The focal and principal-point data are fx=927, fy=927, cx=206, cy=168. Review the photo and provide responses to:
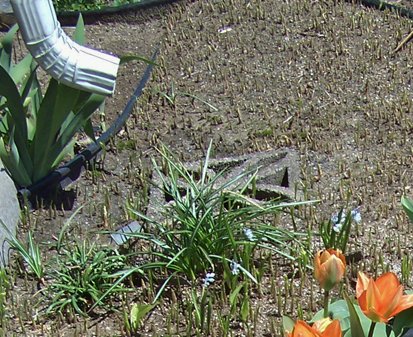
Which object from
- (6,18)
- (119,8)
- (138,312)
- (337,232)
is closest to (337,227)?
(337,232)

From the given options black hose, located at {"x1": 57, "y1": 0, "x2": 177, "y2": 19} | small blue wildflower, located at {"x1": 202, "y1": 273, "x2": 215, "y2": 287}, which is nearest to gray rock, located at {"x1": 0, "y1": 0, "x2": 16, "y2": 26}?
black hose, located at {"x1": 57, "y1": 0, "x2": 177, "y2": 19}

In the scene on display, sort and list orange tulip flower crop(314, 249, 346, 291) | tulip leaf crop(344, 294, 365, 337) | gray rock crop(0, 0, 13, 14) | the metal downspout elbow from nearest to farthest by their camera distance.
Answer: tulip leaf crop(344, 294, 365, 337) < orange tulip flower crop(314, 249, 346, 291) < the metal downspout elbow < gray rock crop(0, 0, 13, 14)

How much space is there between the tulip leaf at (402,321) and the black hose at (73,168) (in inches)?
82.7

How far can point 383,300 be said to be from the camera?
1.89 m

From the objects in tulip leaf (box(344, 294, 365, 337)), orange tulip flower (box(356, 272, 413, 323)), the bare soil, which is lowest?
the bare soil

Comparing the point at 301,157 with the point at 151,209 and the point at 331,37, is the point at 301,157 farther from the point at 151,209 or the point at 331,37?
the point at 331,37

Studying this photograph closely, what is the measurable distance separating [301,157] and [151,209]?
88 centimetres

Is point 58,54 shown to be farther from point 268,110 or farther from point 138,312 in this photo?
point 268,110

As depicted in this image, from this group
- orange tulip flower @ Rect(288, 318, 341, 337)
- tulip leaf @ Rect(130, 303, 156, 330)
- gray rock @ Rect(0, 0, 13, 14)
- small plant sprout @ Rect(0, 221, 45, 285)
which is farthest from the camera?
gray rock @ Rect(0, 0, 13, 14)

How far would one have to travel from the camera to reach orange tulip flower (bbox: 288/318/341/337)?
1.81 m

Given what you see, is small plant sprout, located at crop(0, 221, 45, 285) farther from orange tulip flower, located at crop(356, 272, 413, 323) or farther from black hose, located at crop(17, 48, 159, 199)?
orange tulip flower, located at crop(356, 272, 413, 323)

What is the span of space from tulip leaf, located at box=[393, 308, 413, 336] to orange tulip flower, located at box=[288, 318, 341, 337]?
0.19 m

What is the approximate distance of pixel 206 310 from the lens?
3051mm

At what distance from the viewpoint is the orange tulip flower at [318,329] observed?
1.81 metres
